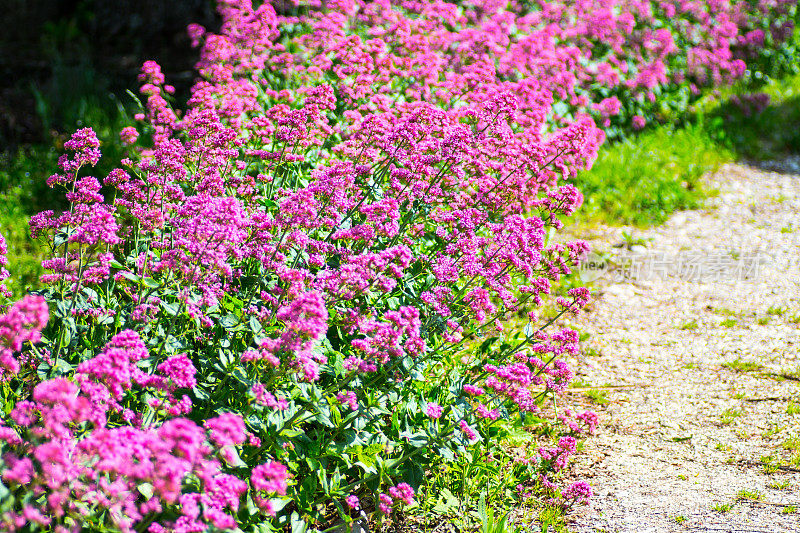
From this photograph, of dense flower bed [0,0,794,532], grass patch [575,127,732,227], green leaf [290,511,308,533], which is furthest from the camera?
grass patch [575,127,732,227]

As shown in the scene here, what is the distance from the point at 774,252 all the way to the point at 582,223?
1.82m

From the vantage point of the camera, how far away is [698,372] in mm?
5004

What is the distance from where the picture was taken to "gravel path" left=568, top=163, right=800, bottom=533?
3680mm

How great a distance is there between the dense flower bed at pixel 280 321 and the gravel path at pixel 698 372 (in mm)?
406

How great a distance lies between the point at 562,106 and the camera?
296 inches

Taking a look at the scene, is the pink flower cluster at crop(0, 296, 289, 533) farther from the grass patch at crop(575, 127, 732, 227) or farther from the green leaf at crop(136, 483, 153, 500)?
the grass patch at crop(575, 127, 732, 227)

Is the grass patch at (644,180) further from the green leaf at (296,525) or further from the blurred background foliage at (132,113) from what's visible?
the green leaf at (296,525)

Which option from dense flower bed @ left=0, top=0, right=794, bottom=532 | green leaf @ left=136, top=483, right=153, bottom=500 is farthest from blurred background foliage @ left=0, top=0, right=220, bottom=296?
green leaf @ left=136, top=483, right=153, bottom=500

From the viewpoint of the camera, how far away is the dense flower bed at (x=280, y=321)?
227 centimetres

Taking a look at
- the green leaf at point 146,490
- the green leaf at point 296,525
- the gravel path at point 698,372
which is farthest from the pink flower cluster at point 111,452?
the gravel path at point 698,372

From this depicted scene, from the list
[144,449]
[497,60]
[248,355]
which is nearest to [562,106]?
[497,60]

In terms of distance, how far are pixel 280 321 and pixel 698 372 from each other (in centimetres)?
320

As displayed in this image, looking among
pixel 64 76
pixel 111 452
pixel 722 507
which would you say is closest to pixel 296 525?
pixel 111 452

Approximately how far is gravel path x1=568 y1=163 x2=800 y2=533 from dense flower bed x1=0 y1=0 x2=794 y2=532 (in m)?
0.41
